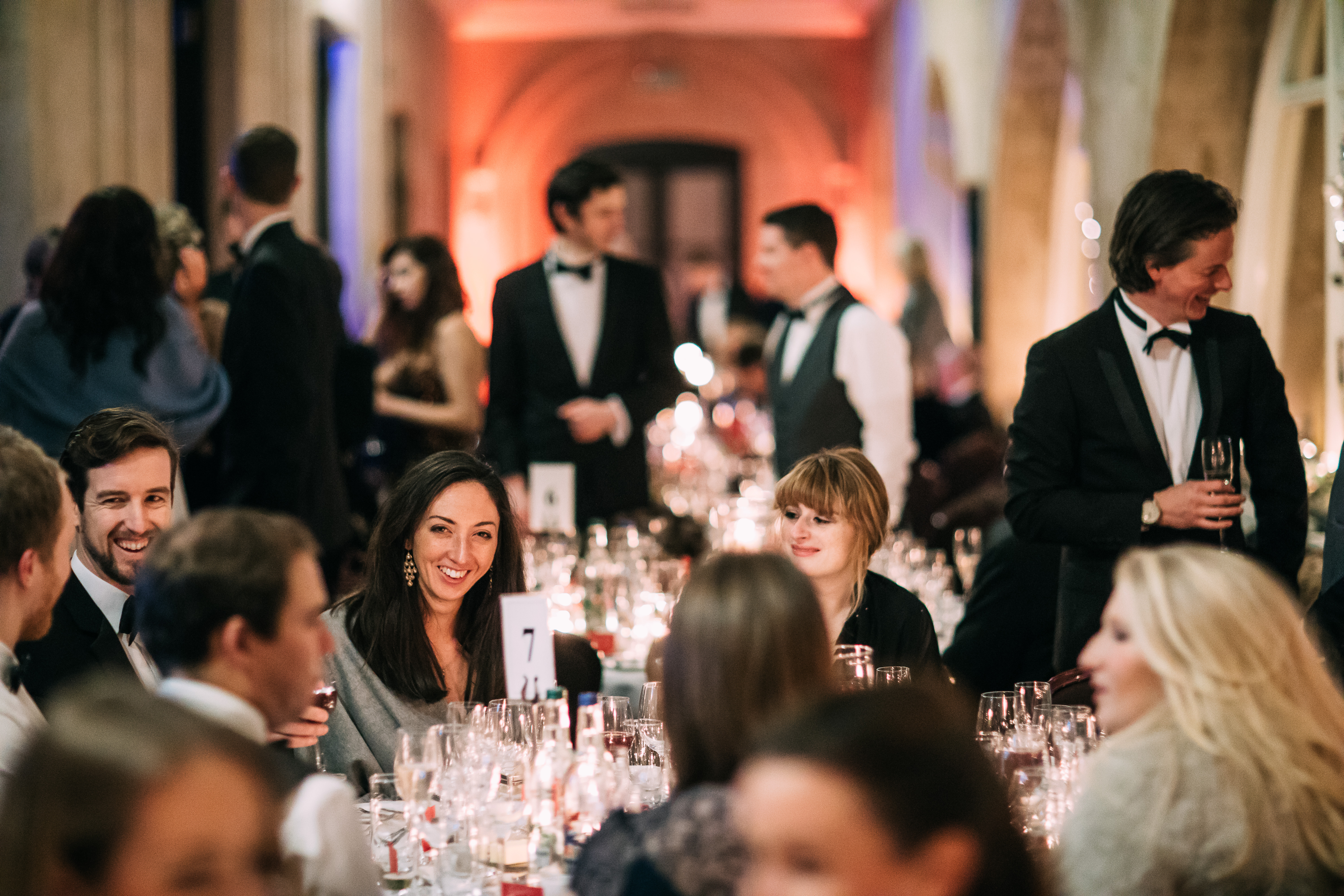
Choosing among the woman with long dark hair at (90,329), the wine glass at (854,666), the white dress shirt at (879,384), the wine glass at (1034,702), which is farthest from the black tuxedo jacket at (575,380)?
the wine glass at (1034,702)

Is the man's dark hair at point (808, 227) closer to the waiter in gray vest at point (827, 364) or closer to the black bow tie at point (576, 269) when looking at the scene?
the waiter in gray vest at point (827, 364)

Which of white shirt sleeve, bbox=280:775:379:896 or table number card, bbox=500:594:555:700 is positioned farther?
table number card, bbox=500:594:555:700

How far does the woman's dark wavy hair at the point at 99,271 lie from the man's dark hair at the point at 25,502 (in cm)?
192

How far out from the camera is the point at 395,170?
12.2 m

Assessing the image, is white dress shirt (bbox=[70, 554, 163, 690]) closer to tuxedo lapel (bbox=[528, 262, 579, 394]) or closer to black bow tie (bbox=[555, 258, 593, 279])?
tuxedo lapel (bbox=[528, 262, 579, 394])

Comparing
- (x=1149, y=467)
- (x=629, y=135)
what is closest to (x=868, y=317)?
(x=1149, y=467)

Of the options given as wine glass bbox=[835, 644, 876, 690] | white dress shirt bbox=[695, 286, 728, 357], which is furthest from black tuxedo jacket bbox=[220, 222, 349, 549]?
white dress shirt bbox=[695, 286, 728, 357]

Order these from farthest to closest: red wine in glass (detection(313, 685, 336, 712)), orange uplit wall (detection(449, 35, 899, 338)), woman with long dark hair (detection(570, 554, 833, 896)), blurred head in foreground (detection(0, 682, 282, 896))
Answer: orange uplit wall (detection(449, 35, 899, 338)) → red wine in glass (detection(313, 685, 336, 712)) → woman with long dark hair (detection(570, 554, 833, 896)) → blurred head in foreground (detection(0, 682, 282, 896))

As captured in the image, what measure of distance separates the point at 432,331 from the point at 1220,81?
11.1 ft

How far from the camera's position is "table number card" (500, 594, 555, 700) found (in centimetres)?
262

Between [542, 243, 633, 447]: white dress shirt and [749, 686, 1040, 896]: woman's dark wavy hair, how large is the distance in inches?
141

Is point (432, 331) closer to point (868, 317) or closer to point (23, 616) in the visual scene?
point (868, 317)

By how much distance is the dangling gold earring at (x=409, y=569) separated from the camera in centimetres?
297

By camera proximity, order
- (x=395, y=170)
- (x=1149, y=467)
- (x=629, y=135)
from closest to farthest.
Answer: (x=1149, y=467) → (x=395, y=170) → (x=629, y=135)
